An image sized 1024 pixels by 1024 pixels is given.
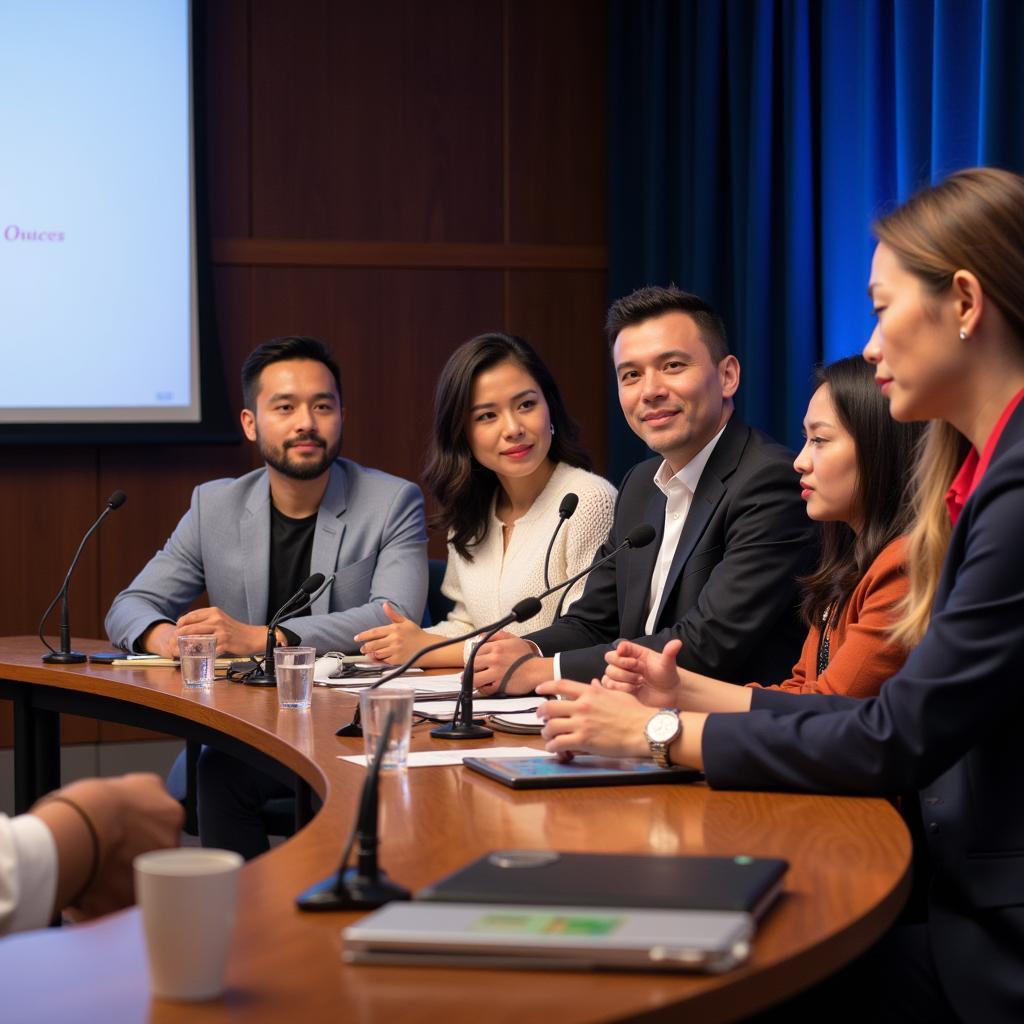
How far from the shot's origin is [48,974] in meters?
1.01

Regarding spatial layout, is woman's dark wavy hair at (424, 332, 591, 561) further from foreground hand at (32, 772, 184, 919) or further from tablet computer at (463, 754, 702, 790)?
foreground hand at (32, 772, 184, 919)

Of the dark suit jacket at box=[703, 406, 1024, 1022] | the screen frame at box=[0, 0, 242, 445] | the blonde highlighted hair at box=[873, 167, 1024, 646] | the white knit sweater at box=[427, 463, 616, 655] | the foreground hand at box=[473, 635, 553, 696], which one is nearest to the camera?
the dark suit jacket at box=[703, 406, 1024, 1022]

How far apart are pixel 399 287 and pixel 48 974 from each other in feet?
15.8

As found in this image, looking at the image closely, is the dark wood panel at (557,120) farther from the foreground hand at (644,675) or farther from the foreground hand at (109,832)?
the foreground hand at (109,832)

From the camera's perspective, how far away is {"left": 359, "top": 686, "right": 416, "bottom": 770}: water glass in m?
1.82

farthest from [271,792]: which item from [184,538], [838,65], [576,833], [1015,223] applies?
[838,65]

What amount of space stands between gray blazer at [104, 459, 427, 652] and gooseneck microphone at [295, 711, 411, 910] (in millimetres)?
2369

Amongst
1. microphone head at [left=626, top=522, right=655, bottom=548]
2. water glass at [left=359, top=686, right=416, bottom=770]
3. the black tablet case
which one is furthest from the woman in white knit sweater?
the black tablet case

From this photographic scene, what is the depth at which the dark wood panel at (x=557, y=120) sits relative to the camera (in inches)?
225

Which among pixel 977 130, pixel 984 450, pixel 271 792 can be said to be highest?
pixel 977 130

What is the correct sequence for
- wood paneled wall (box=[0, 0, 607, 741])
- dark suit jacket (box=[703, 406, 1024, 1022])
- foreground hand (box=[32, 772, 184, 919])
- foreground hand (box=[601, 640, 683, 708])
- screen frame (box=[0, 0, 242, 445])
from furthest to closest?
wood paneled wall (box=[0, 0, 607, 741]) → screen frame (box=[0, 0, 242, 445]) → foreground hand (box=[601, 640, 683, 708]) → dark suit jacket (box=[703, 406, 1024, 1022]) → foreground hand (box=[32, 772, 184, 919])

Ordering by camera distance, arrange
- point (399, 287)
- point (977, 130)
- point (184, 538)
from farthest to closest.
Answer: point (399, 287), point (184, 538), point (977, 130)

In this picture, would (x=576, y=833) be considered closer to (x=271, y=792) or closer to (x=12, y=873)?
(x=12, y=873)

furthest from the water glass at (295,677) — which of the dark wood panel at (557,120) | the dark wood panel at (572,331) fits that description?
the dark wood panel at (557,120)
